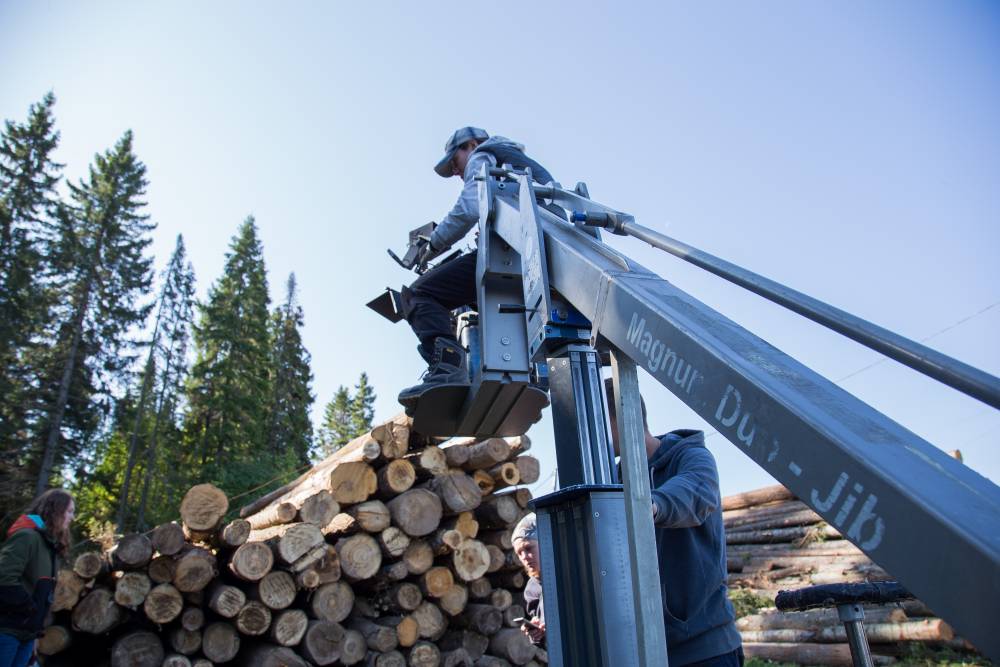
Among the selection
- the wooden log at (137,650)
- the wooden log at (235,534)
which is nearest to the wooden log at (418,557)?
the wooden log at (235,534)

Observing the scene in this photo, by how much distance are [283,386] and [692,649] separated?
3314cm

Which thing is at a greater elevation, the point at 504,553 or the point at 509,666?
the point at 504,553

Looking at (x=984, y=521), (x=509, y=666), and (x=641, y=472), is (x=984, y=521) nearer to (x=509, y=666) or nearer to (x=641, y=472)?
(x=641, y=472)

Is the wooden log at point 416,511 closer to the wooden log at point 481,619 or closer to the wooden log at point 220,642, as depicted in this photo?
the wooden log at point 481,619

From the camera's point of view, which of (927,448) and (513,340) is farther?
(513,340)

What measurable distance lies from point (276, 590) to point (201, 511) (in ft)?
2.95

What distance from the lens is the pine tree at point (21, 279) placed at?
18.0 meters

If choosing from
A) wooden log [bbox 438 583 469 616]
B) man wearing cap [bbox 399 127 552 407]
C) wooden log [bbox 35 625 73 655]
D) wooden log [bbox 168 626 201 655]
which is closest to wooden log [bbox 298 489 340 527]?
wooden log [bbox 168 626 201 655]

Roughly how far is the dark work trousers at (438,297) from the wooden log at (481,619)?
3.44m

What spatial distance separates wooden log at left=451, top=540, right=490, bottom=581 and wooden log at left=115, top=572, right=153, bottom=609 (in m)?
2.46

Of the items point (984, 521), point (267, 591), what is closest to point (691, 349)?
point (984, 521)

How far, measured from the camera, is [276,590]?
5164 mm

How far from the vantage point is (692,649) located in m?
2.21

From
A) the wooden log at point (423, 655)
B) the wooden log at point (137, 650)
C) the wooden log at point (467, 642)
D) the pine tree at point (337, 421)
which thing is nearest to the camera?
the wooden log at point (137, 650)
